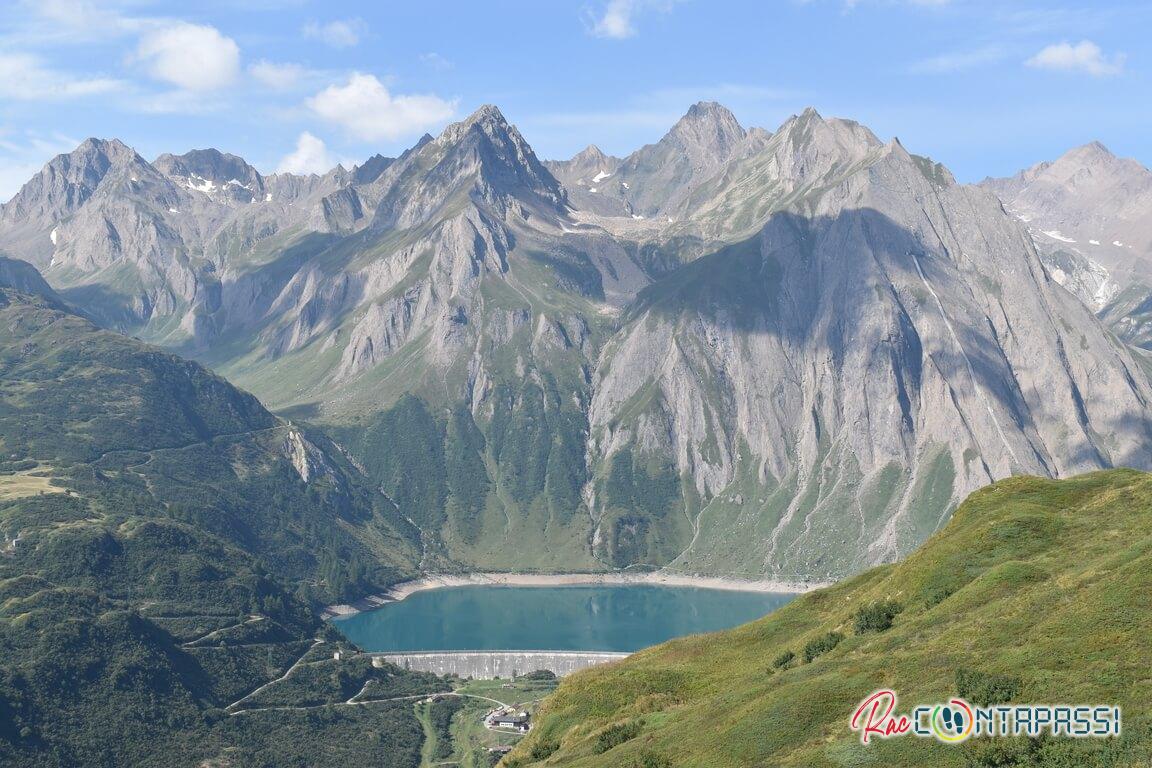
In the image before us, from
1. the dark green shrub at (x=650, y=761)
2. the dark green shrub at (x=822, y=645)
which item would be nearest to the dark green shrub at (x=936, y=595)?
the dark green shrub at (x=822, y=645)

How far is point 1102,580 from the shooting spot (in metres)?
95.5

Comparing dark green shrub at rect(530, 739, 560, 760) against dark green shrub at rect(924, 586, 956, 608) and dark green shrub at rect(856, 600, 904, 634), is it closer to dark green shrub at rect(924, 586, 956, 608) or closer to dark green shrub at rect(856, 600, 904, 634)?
dark green shrub at rect(856, 600, 904, 634)

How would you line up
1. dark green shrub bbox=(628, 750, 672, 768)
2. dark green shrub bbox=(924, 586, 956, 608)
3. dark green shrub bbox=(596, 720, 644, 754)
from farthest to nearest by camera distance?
1. dark green shrub bbox=(924, 586, 956, 608)
2. dark green shrub bbox=(596, 720, 644, 754)
3. dark green shrub bbox=(628, 750, 672, 768)

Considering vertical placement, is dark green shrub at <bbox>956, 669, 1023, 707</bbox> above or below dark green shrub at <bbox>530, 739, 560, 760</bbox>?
above

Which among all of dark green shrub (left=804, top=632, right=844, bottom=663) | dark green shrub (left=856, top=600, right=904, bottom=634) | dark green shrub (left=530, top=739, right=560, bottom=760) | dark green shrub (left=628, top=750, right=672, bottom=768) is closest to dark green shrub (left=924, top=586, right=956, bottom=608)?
dark green shrub (left=856, top=600, right=904, bottom=634)

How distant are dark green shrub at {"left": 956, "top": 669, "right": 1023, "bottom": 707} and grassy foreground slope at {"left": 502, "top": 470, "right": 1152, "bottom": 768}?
12 centimetres

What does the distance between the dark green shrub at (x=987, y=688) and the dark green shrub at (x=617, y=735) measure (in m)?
34.8

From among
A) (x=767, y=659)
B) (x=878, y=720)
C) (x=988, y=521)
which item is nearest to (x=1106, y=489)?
(x=988, y=521)

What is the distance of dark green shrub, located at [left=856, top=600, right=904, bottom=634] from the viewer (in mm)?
114062

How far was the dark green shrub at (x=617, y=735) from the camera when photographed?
10938 centimetres

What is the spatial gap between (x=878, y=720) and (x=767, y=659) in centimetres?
4087

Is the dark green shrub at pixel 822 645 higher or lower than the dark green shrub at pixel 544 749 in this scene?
higher

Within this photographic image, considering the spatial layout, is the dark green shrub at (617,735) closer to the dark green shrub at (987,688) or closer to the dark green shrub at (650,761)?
the dark green shrub at (650,761)

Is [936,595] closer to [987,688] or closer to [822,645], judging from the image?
[822,645]
